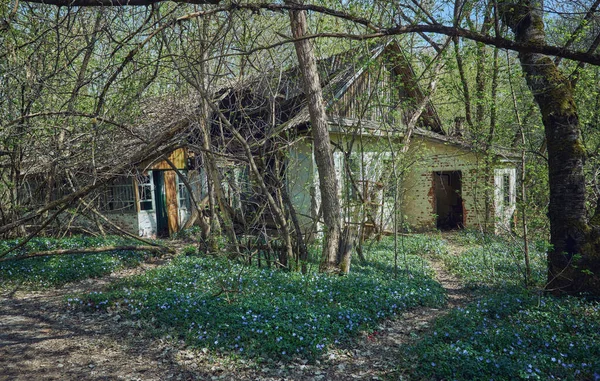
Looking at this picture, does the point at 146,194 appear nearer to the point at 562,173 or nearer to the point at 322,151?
the point at 322,151

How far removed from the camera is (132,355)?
5125mm

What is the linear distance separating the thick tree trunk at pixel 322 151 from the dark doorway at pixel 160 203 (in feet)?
33.5

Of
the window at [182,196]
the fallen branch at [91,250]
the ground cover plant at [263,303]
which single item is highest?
the window at [182,196]

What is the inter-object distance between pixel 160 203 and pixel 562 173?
14.3 meters

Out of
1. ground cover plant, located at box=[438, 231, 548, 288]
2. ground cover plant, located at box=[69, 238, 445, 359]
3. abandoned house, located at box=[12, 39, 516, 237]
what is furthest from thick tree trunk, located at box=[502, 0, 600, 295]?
abandoned house, located at box=[12, 39, 516, 237]

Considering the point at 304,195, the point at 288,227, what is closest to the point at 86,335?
the point at 288,227

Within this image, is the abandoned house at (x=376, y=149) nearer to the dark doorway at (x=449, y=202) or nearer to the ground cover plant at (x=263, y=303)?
the dark doorway at (x=449, y=202)

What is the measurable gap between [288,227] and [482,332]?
441cm

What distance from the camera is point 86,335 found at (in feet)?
18.9

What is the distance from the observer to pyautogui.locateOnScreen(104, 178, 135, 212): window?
16484mm

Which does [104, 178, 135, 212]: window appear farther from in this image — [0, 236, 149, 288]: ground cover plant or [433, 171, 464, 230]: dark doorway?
[433, 171, 464, 230]: dark doorway

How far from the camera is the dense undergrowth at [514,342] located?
4.24 m

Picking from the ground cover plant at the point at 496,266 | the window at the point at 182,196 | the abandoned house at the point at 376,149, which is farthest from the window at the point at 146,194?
the ground cover plant at the point at 496,266

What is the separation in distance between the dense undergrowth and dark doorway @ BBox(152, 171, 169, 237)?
1335 centimetres
